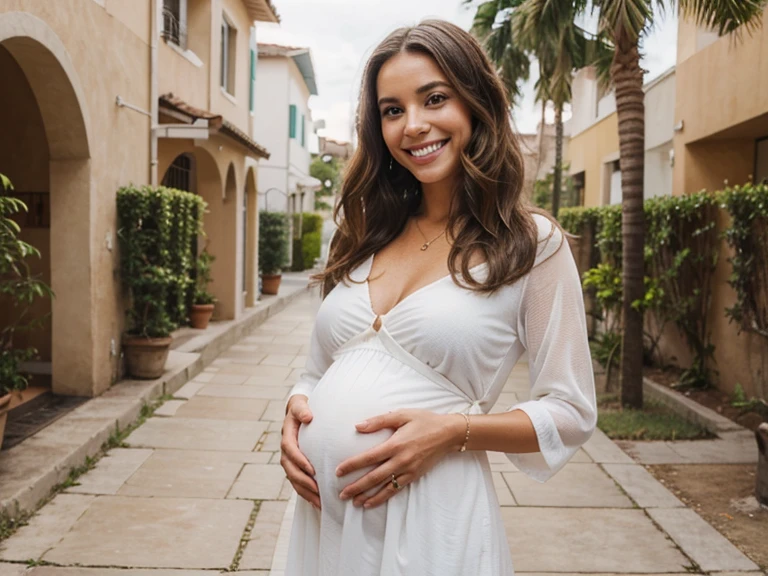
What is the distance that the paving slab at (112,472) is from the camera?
5145 millimetres

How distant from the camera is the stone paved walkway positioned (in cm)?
404

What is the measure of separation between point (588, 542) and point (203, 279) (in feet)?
28.0

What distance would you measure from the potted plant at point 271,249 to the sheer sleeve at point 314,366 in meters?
16.4

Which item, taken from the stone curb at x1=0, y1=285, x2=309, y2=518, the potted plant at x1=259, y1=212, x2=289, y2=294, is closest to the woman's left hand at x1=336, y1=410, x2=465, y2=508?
the stone curb at x1=0, y1=285, x2=309, y2=518

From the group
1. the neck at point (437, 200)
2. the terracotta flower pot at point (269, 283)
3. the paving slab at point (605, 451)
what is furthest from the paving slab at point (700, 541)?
the terracotta flower pot at point (269, 283)

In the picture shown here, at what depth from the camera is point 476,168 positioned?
1.72 metres

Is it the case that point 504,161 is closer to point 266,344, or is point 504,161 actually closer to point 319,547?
point 319,547

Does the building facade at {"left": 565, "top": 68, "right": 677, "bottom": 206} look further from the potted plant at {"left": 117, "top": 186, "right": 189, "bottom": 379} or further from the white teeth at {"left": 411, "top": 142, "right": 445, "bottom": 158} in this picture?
the white teeth at {"left": 411, "top": 142, "right": 445, "bottom": 158}

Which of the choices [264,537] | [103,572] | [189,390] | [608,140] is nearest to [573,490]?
[264,537]

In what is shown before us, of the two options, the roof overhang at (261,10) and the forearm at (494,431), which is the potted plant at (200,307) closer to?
the roof overhang at (261,10)

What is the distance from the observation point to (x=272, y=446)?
21.2 feet

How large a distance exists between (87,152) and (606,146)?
38.8ft

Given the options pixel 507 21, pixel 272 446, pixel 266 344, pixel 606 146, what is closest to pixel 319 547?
pixel 272 446

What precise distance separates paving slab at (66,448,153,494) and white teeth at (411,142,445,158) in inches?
163
